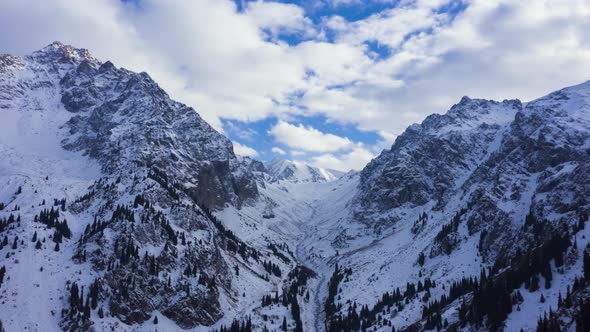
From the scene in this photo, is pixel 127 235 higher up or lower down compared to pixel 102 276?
higher up

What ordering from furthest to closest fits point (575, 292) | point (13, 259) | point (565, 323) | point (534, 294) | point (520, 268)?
point (13, 259)
point (520, 268)
point (534, 294)
point (575, 292)
point (565, 323)

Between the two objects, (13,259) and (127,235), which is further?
(127,235)

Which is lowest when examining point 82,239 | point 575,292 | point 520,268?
point 575,292

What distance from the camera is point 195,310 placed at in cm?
18525

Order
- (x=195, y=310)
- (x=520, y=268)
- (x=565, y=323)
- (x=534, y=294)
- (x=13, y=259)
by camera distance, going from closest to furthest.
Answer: (x=565, y=323)
(x=534, y=294)
(x=520, y=268)
(x=13, y=259)
(x=195, y=310)

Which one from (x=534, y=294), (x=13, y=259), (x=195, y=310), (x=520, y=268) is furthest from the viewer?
(x=195, y=310)

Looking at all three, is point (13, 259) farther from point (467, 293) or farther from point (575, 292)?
point (575, 292)

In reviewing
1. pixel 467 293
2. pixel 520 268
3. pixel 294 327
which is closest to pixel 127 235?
pixel 294 327

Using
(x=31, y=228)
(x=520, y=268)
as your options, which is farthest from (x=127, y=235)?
(x=520, y=268)

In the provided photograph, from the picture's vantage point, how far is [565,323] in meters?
115

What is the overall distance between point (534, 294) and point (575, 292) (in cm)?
1927

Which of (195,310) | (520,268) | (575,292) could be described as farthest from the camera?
(195,310)

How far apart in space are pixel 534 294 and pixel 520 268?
1568 centimetres

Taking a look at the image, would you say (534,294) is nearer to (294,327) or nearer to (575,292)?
(575,292)
